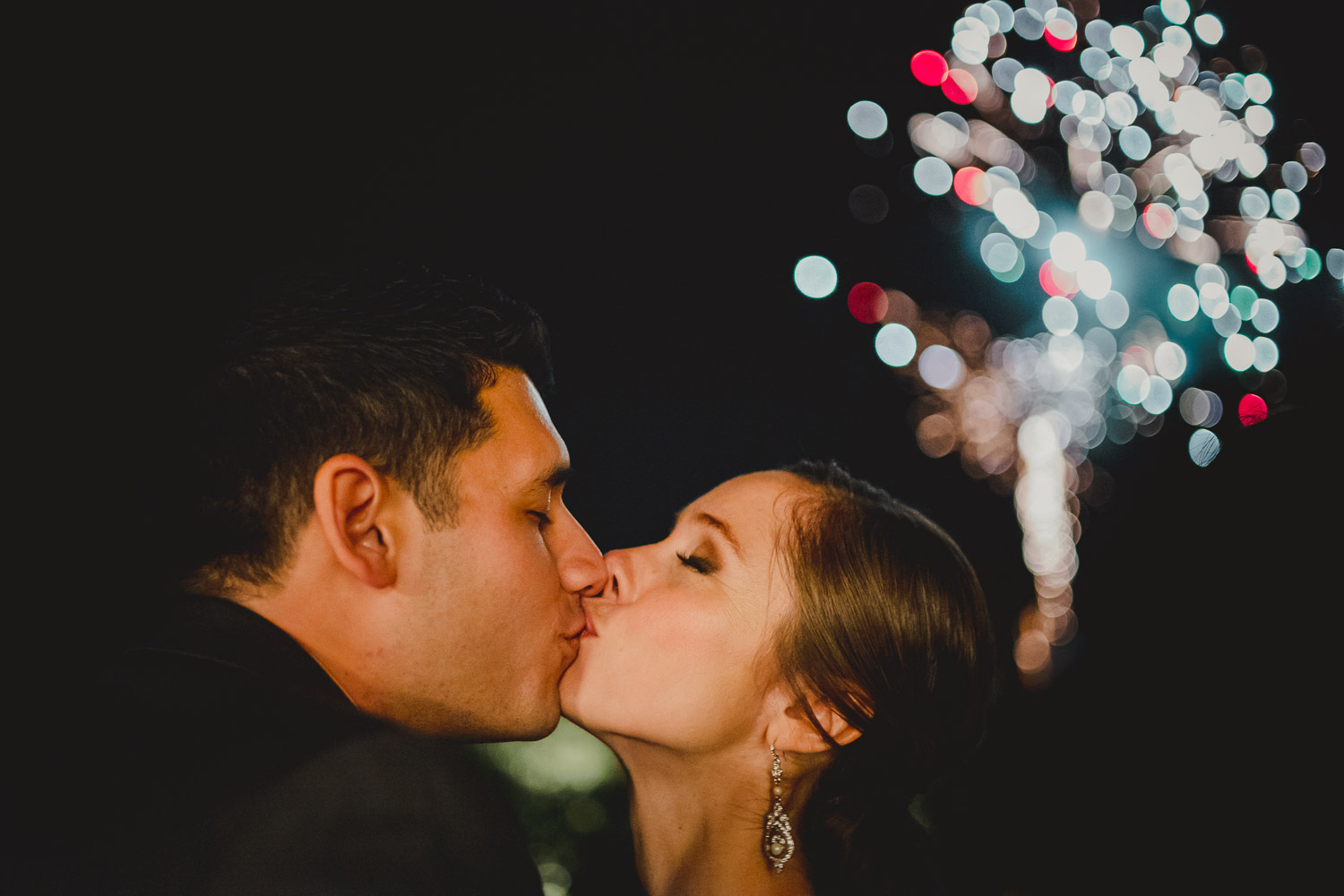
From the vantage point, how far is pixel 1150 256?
7770 mm

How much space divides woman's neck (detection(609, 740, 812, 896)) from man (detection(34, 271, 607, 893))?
16.3 inches

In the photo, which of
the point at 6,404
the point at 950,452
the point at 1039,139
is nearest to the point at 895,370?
the point at 950,452

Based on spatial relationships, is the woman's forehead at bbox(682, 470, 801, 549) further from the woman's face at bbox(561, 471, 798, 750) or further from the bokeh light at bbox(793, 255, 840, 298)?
the bokeh light at bbox(793, 255, 840, 298)

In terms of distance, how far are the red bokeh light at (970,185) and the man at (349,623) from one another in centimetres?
691

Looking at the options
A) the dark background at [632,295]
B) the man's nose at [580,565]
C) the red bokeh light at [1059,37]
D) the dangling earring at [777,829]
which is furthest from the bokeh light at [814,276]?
the dangling earring at [777,829]

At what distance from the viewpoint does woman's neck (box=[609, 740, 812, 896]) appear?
6.36 ft

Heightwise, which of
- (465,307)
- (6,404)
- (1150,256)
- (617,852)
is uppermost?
(1150,256)

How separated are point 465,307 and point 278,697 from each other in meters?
1.03

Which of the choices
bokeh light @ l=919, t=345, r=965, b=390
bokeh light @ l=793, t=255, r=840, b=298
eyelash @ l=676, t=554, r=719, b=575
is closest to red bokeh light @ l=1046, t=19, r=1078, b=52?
bokeh light @ l=793, t=255, r=840, b=298

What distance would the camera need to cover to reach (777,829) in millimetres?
1991

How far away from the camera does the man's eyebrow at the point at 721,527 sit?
197cm

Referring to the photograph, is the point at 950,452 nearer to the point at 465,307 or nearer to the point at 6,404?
the point at 465,307

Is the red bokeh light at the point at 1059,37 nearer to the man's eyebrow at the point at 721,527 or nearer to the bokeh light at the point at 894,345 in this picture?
the bokeh light at the point at 894,345

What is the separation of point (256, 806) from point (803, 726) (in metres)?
1.38
